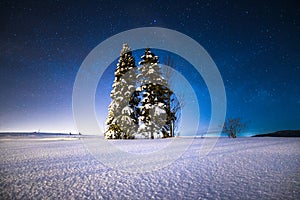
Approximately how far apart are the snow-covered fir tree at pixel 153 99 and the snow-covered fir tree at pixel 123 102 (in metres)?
0.93

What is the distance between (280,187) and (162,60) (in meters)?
17.9

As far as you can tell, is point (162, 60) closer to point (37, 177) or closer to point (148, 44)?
point (148, 44)

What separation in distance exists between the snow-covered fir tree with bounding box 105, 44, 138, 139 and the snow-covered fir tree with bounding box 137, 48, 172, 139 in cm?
93

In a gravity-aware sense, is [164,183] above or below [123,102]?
below

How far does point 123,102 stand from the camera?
16000 mm

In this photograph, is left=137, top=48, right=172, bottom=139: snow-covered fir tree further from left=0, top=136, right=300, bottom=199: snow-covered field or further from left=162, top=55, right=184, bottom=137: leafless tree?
left=0, top=136, right=300, bottom=199: snow-covered field

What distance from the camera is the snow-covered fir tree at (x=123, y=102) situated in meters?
15.2

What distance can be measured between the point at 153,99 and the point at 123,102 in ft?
10.3

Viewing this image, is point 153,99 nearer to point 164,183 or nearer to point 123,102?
point 123,102

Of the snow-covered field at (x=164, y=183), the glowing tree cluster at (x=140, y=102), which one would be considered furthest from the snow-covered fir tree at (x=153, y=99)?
the snow-covered field at (x=164, y=183)

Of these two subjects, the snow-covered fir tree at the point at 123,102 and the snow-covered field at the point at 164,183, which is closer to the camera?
the snow-covered field at the point at 164,183

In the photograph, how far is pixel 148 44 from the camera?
1802 centimetres

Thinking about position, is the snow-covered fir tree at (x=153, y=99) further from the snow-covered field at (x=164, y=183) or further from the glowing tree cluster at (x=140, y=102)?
the snow-covered field at (x=164, y=183)

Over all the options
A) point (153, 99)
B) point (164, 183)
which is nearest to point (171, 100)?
point (153, 99)
